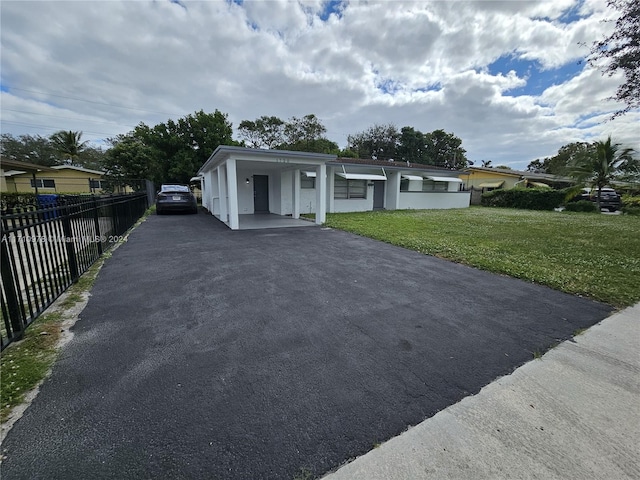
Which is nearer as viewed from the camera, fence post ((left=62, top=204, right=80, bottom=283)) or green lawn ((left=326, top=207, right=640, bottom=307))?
fence post ((left=62, top=204, right=80, bottom=283))

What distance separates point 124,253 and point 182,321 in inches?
165

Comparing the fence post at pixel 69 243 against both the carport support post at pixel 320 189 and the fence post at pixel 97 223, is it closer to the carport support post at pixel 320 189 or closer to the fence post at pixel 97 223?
the fence post at pixel 97 223

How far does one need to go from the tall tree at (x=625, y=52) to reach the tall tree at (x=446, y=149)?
3778cm

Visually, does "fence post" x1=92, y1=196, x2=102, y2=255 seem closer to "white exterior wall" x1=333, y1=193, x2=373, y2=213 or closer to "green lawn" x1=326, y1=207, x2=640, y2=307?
"green lawn" x1=326, y1=207, x2=640, y2=307

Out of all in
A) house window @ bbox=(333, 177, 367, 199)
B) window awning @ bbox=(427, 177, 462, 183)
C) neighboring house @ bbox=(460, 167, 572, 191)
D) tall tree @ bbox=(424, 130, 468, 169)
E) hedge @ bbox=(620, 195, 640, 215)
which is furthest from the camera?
tall tree @ bbox=(424, 130, 468, 169)

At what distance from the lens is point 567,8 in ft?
24.1

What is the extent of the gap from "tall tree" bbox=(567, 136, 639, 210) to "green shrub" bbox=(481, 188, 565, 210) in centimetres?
163

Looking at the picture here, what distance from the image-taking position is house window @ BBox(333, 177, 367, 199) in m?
15.3

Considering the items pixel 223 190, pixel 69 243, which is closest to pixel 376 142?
pixel 223 190

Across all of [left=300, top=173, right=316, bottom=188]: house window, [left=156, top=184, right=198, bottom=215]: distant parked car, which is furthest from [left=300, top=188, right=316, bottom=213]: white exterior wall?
[left=156, top=184, right=198, bottom=215]: distant parked car

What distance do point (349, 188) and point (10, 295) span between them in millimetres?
14358

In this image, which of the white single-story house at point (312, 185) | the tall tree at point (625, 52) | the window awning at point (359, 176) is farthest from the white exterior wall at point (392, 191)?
the tall tree at point (625, 52)

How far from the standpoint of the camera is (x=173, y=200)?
1383cm

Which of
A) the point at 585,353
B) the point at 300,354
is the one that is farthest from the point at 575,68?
the point at 300,354
